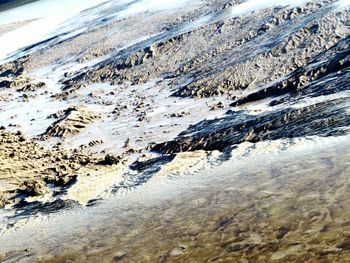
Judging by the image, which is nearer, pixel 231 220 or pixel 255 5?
pixel 231 220

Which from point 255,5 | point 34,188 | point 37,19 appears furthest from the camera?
point 37,19

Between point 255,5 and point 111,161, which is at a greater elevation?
point 255,5

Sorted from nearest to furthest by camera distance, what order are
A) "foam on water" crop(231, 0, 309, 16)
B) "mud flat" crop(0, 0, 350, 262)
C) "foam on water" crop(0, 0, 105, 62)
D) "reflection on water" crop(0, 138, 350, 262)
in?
"reflection on water" crop(0, 138, 350, 262) < "mud flat" crop(0, 0, 350, 262) < "foam on water" crop(231, 0, 309, 16) < "foam on water" crop(0, 0, 105, 62)

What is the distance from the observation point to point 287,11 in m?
24.1

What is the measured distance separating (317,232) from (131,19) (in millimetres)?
31321

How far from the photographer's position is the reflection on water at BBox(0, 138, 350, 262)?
22.7ft

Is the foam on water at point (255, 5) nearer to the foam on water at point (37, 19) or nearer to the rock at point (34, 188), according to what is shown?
the rock at point (34, 188)

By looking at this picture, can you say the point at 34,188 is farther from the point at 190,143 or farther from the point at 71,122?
the point at 71,122

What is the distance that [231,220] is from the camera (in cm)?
805

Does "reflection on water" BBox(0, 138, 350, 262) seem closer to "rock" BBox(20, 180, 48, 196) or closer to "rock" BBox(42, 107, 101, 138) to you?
"rock" BBox(20, 180, 48, 196)

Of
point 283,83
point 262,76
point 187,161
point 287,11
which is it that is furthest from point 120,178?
point 287,11

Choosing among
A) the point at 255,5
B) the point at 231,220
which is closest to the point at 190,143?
the point at 231,220

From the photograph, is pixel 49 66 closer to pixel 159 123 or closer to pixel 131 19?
pixel 131 19

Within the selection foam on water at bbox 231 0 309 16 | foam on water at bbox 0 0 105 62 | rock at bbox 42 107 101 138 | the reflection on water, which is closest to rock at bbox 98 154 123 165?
the reflection on water
